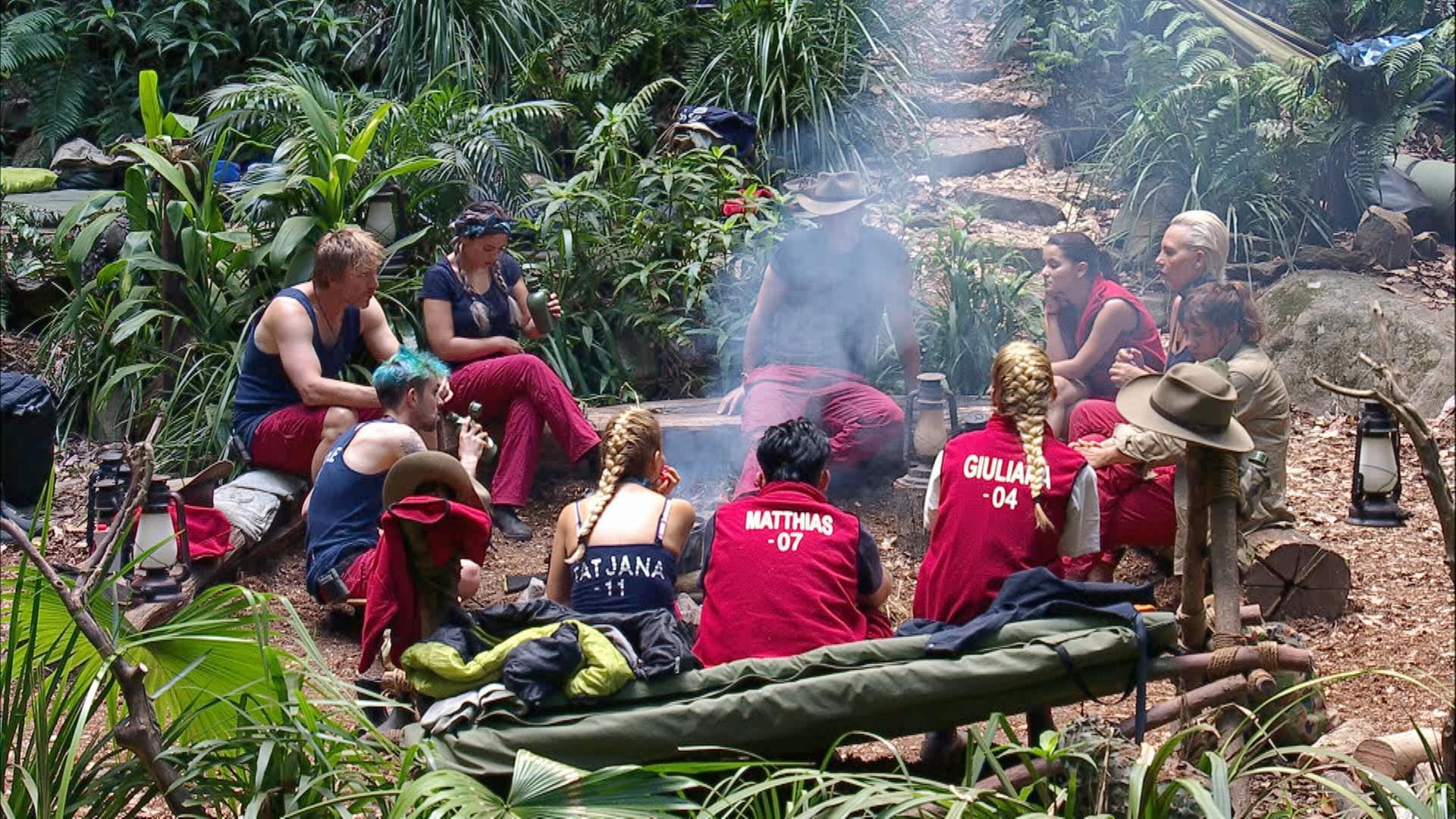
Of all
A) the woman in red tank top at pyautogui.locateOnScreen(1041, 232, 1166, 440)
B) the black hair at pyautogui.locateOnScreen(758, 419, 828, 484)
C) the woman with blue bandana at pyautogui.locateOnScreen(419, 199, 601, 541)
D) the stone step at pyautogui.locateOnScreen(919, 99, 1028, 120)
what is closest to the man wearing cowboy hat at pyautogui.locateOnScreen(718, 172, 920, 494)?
the woman in red tank top at pyautogui.locateOnScreen(1041, 232, 1166, 440)

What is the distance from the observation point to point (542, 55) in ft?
30.3

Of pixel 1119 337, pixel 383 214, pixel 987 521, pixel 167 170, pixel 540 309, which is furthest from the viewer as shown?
pixel 383 214

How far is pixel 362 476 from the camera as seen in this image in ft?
16.0

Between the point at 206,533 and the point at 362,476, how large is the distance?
92 centimetres

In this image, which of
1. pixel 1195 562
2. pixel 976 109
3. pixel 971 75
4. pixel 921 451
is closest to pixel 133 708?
pixel 1195 562

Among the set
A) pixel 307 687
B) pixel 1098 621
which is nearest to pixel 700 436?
pixel 307 687

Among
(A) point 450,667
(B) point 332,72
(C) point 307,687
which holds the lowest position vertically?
(C) point 307,687

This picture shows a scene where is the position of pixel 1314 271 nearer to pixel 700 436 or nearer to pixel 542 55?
pixel 700 436

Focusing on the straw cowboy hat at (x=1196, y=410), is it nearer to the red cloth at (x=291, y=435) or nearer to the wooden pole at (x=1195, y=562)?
the wooden pole at (x=1195, y=562)

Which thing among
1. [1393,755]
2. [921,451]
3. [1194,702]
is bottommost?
[1393,755]

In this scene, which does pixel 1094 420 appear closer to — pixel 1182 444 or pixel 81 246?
pixel 1182 444

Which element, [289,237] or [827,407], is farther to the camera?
[289,237]

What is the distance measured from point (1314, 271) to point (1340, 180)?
2.74 ft

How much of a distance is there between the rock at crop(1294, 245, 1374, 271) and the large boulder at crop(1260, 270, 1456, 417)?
0.14 m
